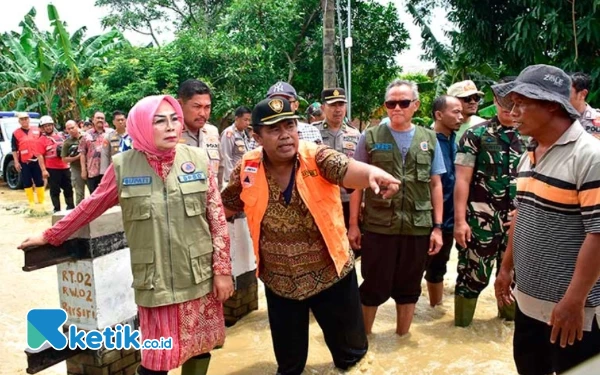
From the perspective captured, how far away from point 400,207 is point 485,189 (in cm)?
72

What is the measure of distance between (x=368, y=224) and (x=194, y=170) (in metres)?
1.44

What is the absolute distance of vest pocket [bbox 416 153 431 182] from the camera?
3.41 metres

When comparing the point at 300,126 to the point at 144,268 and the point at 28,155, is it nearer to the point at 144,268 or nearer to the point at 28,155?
the point at 144,268

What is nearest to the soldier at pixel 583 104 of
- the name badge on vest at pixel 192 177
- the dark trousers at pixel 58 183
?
the name badge on vest at pixel 192 177

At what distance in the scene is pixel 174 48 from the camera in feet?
49.2

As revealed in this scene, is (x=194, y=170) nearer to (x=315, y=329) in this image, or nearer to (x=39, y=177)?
(x=315, y=329)

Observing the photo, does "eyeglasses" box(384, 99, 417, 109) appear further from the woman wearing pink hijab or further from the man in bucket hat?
the woman wearing pink hijab

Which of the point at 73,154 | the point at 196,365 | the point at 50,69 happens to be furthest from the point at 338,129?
the point at 50,69

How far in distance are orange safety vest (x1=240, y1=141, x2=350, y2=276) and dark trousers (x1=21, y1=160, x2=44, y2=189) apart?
8.84 metres

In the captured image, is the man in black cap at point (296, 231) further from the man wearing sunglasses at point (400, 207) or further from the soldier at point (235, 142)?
the soldier at point (235, 142)

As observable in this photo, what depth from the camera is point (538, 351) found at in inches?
94.8

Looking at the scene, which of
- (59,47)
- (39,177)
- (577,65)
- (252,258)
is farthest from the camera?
(59,47)

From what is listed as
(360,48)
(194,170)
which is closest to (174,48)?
(360,48)

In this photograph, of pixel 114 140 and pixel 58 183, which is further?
pixel 58 183
